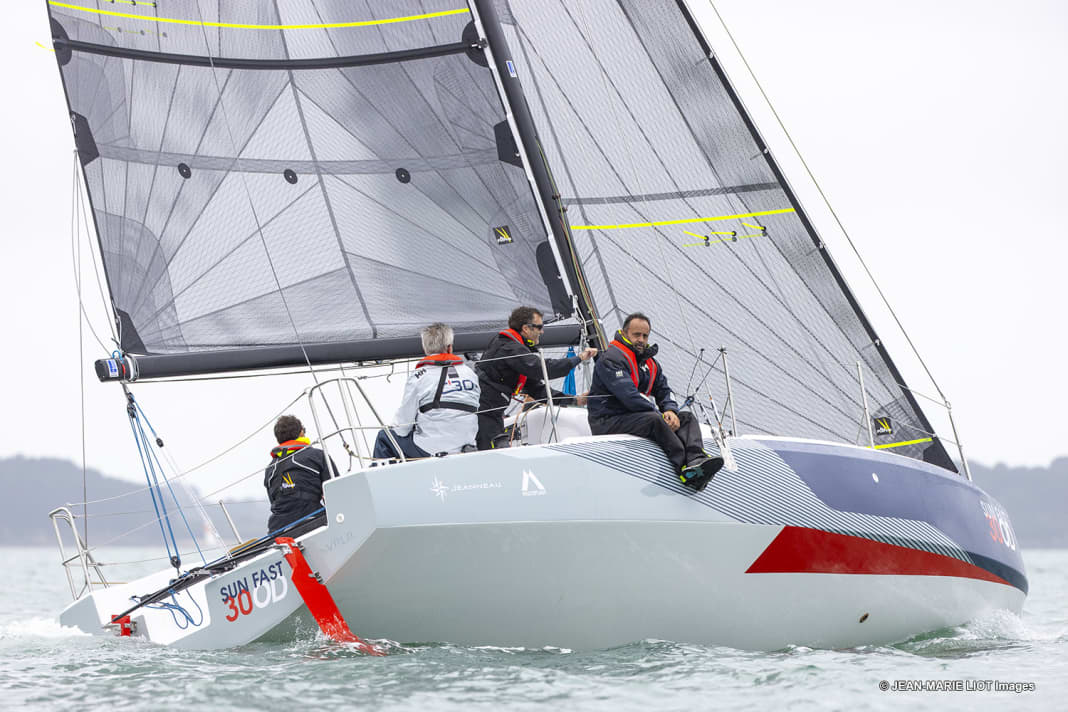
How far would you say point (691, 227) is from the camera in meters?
7.38

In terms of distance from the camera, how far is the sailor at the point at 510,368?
5.48 metres

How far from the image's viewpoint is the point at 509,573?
15.3ft

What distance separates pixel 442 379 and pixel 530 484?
0.85 m

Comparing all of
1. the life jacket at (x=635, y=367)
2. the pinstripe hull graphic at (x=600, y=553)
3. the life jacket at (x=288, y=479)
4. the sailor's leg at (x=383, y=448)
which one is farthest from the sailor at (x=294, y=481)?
the life jacket at (x=635, y=367)

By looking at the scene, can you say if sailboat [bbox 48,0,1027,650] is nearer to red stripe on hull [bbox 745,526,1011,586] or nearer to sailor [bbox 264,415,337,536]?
red stripe on hull [bbox 745,526,1011,586]

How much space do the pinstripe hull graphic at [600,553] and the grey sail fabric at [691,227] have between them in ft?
4.79

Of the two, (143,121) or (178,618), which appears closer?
(178,618)

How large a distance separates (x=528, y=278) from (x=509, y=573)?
2313 millimetres

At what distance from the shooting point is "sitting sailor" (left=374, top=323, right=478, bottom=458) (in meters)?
5.29

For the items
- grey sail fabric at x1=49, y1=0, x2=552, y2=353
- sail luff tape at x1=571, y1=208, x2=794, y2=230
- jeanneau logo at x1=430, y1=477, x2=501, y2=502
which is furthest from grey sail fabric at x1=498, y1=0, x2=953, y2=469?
jeanneau logo at x1=430, y1=477, x2=501, y2=502

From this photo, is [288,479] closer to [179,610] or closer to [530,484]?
[179,610]

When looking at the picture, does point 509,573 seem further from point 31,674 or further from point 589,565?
point 31,674

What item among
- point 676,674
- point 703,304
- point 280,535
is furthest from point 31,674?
point 703,304

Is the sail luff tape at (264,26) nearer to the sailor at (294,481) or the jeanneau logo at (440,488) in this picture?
the sailor at (294,481)
